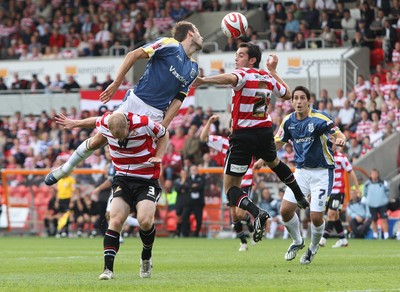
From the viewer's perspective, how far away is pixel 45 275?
12.9 m

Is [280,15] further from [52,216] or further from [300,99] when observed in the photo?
[300,99]

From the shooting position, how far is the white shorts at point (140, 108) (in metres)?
12.6

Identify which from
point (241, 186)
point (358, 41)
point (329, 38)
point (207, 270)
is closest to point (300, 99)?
point (207, 270)

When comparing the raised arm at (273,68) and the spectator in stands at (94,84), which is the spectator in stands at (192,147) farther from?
the raised arm at (273,68)

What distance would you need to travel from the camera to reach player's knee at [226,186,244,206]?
14047mm

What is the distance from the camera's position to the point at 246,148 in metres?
14.1

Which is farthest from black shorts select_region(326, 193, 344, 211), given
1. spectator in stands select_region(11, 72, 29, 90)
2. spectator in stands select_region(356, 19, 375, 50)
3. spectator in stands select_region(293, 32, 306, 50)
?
spectator in stands select_region(11, 72, 29, 90)

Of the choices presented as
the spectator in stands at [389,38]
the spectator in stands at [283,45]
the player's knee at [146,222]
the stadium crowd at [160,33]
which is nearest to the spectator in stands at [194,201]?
the stadium crowd at [160,33]

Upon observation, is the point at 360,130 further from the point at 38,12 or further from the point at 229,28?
the point at 38,12

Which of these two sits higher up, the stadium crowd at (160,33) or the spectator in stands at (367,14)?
the spectator in stands at (367,14)

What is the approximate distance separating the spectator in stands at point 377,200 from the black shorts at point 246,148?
36.6ft

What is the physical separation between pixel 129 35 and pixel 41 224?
953 cm

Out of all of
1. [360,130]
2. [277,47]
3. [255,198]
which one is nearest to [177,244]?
[255,198]

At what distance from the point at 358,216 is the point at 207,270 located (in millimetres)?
12462
